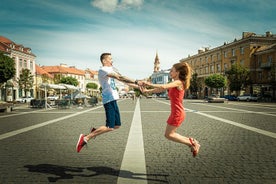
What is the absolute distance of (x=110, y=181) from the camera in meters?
3.14

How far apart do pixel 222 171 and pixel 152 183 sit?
3.81ft

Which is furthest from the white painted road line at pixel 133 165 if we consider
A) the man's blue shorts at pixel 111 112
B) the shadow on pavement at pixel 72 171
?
the man's blue shorts at pixel 111 112

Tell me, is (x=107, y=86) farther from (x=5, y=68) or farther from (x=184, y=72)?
(x=5, y=68)

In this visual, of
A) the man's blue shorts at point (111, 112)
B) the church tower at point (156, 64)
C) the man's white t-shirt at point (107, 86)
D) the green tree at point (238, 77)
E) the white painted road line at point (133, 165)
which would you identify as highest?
the church tower at point (156, 64)

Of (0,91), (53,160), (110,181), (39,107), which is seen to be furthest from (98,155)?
(0,91)

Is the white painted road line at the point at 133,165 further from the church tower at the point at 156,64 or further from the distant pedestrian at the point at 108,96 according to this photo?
the church tower at the point at 156,64

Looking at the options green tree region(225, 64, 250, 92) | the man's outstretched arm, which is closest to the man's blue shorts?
the man's outstretched arm

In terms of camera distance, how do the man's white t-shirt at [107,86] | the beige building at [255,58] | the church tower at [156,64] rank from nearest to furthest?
the man's white t-shirt at [107,86] → the beige building at [255,58] → the church tower at [156,64]

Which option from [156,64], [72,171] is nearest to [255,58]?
[72,171]

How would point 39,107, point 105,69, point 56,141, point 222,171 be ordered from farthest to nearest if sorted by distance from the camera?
point 39,107, point 56,141, point 105,69, point 222,171

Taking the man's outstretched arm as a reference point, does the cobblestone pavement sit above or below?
below

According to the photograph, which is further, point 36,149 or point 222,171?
point 36,149

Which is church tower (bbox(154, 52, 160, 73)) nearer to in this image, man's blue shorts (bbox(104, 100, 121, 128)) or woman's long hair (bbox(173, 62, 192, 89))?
man's blue shorts (bbox(104, 100, 121, 128))

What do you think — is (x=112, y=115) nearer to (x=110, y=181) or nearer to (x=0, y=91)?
(x=110, y=181)
